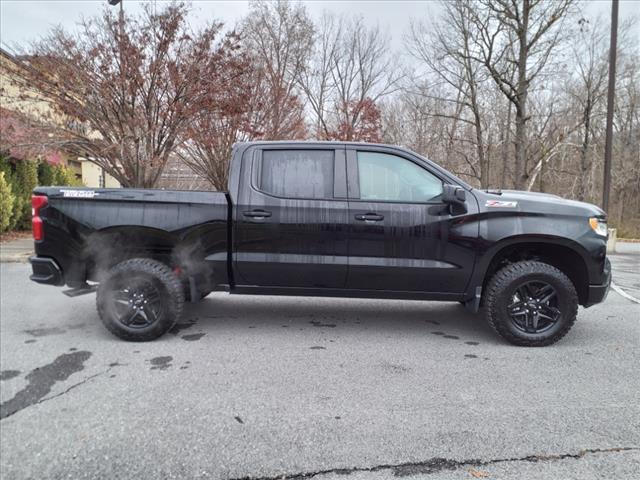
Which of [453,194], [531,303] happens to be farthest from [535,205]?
[531,303]

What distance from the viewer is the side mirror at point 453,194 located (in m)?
3.64

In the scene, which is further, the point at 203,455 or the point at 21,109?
the point at 21,109

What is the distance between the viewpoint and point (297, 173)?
13.1 ft

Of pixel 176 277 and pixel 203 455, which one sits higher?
pixel 176 277

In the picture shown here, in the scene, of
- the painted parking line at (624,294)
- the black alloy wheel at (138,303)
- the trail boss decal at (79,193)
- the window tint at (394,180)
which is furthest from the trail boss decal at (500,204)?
the trail boss decal at (79,193)

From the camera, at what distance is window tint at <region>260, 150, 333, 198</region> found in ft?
12.9

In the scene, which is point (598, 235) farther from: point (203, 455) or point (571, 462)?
point (203, 455)

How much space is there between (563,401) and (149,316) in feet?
11.9

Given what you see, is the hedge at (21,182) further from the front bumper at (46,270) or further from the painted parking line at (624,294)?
the painted parking line at (624,294)

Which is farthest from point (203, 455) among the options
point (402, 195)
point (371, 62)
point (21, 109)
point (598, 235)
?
point (371, 62)

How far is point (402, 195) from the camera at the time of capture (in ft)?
12.7

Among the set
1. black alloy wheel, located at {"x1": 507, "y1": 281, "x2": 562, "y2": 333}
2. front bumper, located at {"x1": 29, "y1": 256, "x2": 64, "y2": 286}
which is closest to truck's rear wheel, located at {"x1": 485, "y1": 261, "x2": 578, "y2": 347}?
black alloy wheel, located at {"x1": 507, "y1": 281, "x2": 562, "y2": 333}

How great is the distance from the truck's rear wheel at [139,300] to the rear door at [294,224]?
0.67 m

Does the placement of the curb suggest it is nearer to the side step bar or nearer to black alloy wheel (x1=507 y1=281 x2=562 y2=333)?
the side step bar
